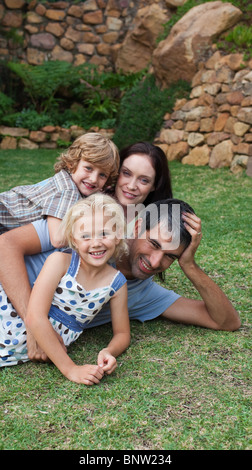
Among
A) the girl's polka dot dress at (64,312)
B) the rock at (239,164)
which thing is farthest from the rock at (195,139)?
the girl's polka dot dress at (64,312)

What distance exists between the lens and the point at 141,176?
2.96 meters

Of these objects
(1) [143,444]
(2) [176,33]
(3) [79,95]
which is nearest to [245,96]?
(2) [176,33]

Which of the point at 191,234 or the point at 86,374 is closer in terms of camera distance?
the point at 86,374

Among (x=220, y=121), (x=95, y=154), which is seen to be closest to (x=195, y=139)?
(x=220, y=121)

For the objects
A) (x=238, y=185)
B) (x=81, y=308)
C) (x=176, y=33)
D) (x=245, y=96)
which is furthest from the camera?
(x=176, y=33)

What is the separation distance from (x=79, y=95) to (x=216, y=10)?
13.1 ft

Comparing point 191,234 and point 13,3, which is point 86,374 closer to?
point 191,234

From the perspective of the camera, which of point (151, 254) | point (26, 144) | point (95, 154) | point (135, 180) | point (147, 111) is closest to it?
point (151, 254)

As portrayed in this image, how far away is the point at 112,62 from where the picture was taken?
11.6 meters

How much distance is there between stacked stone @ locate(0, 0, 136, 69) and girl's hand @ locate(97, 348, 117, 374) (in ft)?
33.9

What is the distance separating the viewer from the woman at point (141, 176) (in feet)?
9.66

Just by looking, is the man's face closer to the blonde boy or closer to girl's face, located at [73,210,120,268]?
girl's face, located at [73,210,120,268]

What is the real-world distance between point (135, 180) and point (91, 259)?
856 mm

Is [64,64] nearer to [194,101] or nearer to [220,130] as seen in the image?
[194,101]
